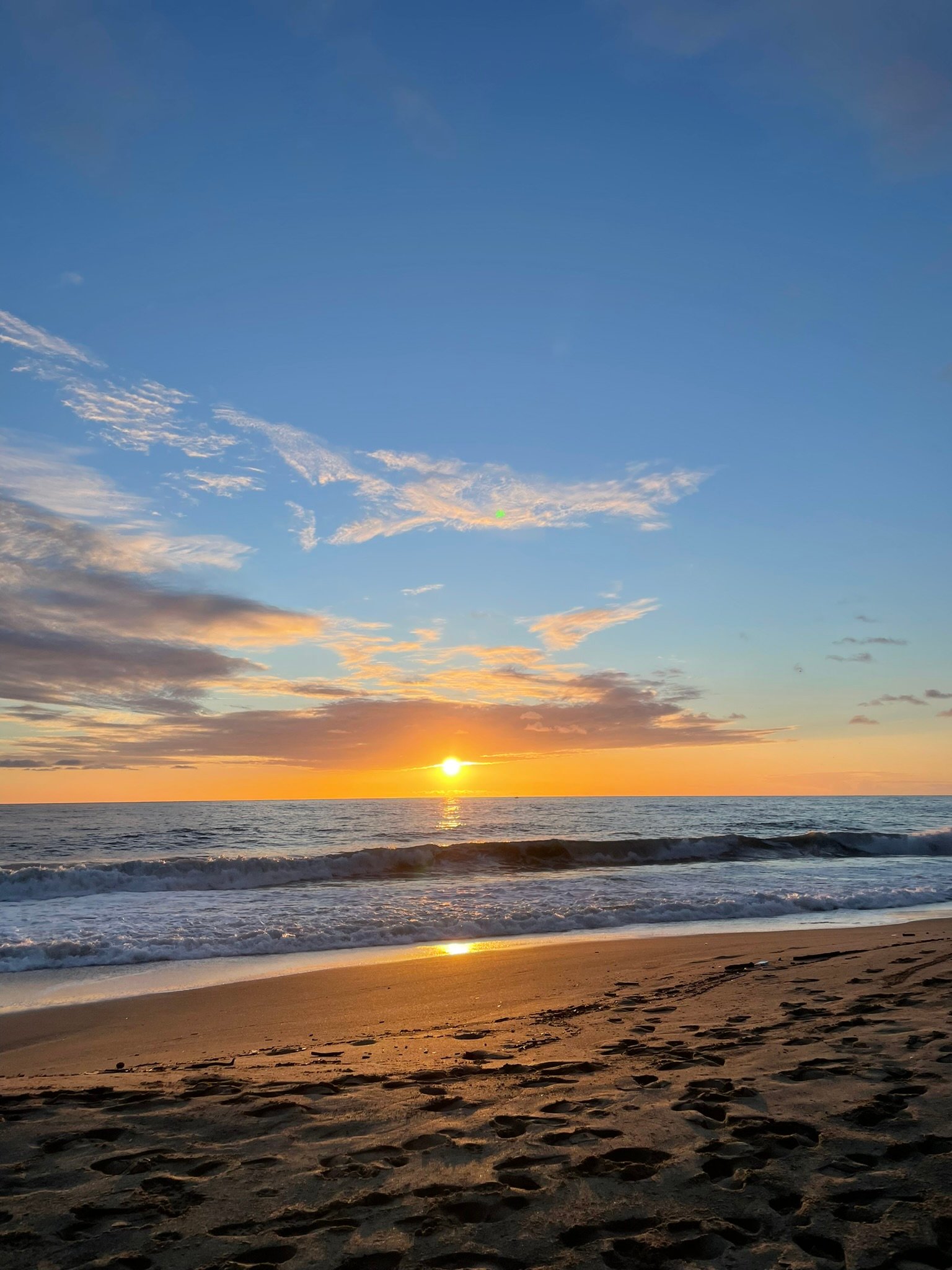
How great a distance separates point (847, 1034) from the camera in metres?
6.17

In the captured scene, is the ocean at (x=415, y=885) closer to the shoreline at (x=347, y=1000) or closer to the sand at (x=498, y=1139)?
the shoreline at (x=347, y=1000)

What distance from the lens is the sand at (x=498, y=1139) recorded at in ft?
10.3

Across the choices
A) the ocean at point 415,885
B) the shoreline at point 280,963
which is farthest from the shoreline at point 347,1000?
the ocean at point 415,885

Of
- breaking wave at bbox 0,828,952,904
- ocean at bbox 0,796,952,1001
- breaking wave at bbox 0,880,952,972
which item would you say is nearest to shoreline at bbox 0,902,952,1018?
ocean at bbox 0,796,952,1001

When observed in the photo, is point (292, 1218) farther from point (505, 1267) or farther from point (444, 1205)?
Answer: point (505, 1267)

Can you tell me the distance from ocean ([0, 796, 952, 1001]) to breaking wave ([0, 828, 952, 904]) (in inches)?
3.3

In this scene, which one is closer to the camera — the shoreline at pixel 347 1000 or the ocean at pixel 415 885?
the shoreline at pixel 347 1000

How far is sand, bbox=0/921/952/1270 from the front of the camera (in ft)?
10.3

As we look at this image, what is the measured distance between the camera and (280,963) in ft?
38.9

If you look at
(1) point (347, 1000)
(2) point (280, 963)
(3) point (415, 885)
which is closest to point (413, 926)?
(2) point (280, 963)

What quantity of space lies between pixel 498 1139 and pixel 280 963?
341 inches

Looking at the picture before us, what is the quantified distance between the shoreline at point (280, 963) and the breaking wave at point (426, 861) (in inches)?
421

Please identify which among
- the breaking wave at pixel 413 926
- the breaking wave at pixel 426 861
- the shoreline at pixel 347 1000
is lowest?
the breaking wave at pixel 426 861

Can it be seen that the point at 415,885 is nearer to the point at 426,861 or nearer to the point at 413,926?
the point at 426,861
